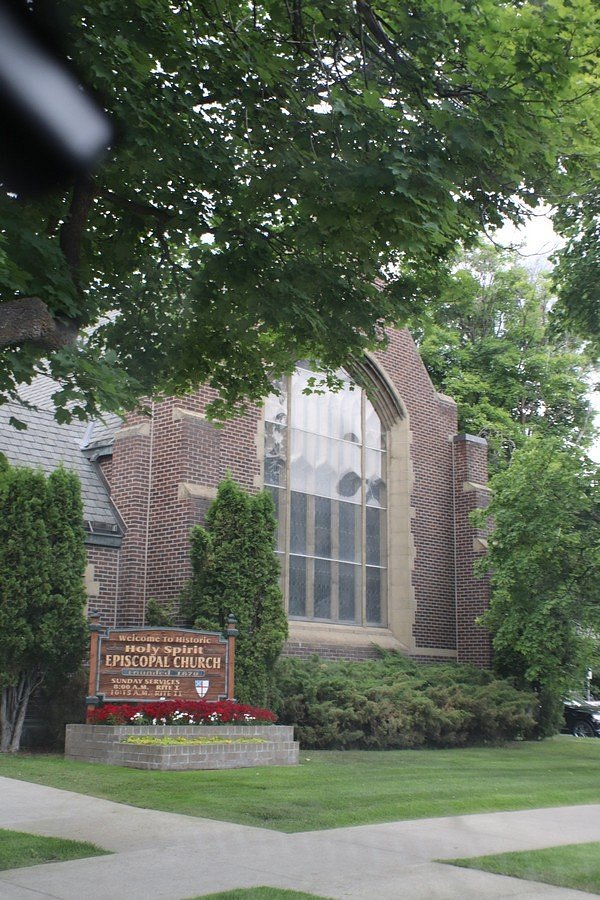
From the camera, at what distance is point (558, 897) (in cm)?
625

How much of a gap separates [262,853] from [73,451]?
11.8 metres

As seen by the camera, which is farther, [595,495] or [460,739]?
[460,739]

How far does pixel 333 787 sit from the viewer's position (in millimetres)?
10859

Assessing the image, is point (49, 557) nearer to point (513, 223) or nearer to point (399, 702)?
point (399, 702)

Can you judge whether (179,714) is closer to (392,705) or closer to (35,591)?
(35,591)

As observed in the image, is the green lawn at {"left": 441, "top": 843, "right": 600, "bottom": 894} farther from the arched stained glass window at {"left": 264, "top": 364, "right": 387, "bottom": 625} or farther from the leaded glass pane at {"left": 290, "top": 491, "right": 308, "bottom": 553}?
the leaded glass pane at {"left": 290, "top": 491, "right": 308, "bottom": 553}

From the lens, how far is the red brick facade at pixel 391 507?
55.0 feet

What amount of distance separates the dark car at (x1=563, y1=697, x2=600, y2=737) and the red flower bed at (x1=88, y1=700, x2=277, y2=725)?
18380 mm

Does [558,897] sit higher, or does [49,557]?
[49,557]

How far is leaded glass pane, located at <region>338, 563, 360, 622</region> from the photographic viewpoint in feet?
65.3

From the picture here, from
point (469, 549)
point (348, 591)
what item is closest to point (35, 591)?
point (348, 591)

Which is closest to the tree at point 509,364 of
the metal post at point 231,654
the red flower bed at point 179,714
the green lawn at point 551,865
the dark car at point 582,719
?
the dark car at point 582,719

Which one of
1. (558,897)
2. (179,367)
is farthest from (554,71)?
(558,897)

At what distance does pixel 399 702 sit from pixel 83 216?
1106cm
